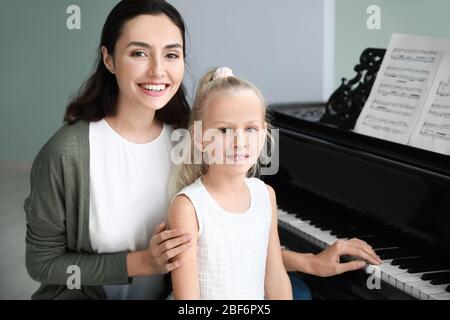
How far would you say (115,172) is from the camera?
1.53 meters

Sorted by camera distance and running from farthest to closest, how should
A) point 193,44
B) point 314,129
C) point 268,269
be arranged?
1. point 193,44
2. point 314,129
3. point 268,269

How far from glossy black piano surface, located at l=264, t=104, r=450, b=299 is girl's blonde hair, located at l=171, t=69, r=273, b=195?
557 mm

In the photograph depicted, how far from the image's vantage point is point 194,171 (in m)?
1.47

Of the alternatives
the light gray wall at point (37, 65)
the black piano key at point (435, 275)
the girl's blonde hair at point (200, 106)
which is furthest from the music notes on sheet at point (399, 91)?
the light gray wall at point (37, 65)

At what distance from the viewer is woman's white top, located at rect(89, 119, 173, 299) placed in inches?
59.9

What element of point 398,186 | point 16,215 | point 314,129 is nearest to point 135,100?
point 398,186

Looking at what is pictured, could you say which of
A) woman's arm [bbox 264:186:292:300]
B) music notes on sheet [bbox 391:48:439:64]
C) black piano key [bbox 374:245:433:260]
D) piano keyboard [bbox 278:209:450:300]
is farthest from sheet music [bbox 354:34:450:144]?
woman's arm [bbox 264:186:292:300]

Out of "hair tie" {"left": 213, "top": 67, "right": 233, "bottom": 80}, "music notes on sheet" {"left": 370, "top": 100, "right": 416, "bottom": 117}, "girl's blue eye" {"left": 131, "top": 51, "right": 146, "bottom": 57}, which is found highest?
"girl's blue eye" {"left": 131, "top": 51, "right": 146, "bottom": 57}

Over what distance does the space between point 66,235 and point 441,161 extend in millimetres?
1054

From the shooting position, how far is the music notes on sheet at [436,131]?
189 cm

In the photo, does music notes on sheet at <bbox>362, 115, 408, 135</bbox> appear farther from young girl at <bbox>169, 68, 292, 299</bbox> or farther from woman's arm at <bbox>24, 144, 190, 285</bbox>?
woman's arm at <bbox>24, 144, 190, 285</bbox>
